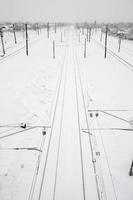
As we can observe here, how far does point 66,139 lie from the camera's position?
11.6 metres

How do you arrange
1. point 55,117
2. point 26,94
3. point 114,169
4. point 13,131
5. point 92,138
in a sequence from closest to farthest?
point 114,169 < point 92,138 < point 13,131 < point 55,117 < point 26,94

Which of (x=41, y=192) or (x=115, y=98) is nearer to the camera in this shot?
(x=41, y=192)

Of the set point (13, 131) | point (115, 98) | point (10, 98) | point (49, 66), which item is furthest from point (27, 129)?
point (49, 66)

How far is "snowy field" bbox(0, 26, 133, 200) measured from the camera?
834cm

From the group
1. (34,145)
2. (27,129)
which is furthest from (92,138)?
(27,129)

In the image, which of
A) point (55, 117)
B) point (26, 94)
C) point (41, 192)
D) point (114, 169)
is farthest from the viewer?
point (26, 94)

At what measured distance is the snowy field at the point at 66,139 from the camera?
27.3 feet

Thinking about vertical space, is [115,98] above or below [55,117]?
above

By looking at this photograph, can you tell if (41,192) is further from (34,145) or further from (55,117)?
(55,117)

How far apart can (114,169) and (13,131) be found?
6.99 m

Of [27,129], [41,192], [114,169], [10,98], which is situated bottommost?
[41,192]

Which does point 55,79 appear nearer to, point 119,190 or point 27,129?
point 27,129

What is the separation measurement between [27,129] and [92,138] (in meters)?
4.54

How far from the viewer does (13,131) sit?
12398 millimetres
